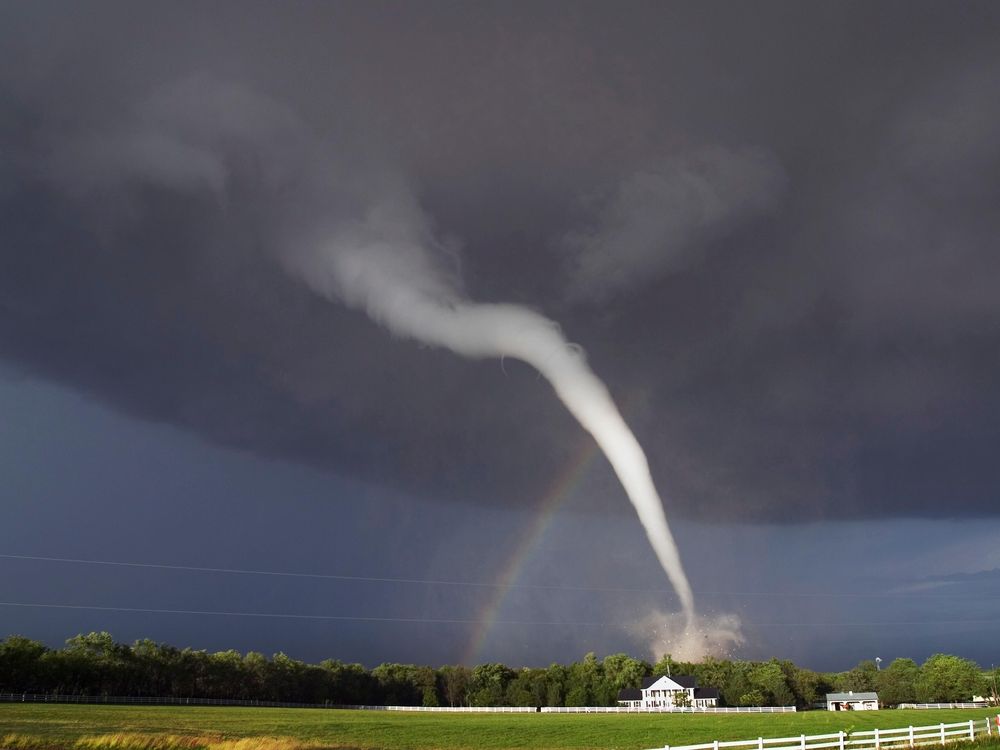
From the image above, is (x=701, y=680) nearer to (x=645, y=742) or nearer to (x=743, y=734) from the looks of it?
(x=743, y=734)

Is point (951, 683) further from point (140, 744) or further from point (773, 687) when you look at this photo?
point (140, 744)

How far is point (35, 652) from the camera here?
139 m

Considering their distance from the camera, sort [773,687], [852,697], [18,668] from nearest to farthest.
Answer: [18,668], [773,687], [852,697]

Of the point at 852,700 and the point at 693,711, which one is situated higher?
the point at 852,700

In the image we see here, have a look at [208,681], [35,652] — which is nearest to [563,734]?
[35,652]

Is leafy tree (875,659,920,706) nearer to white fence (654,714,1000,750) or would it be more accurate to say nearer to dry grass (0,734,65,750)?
white fence (654,714,1000,750)

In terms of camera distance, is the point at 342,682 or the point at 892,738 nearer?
the point at 892,738

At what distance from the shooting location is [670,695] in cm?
18300

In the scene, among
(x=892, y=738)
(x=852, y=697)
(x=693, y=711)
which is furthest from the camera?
(x=852, y=697)

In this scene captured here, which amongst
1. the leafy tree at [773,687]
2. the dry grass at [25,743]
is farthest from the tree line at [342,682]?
the dry grass at [25,743]

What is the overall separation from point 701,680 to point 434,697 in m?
63.2

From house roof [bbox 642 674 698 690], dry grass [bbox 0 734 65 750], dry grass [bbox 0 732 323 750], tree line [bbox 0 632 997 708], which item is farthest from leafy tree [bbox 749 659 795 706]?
dry grass [bbox 0 734 65 750]

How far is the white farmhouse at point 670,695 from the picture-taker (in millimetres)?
175625

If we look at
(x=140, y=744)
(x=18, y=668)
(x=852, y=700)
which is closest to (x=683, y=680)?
(x=852, y=700)
